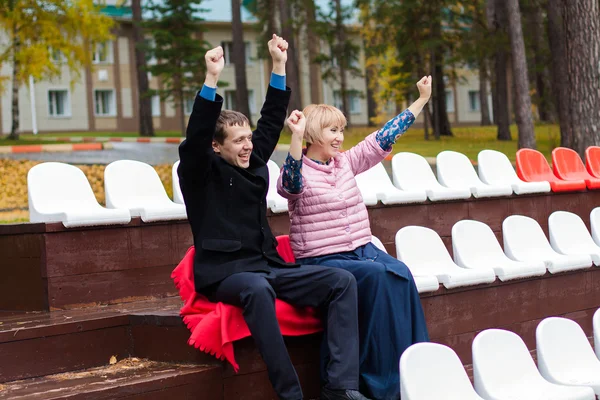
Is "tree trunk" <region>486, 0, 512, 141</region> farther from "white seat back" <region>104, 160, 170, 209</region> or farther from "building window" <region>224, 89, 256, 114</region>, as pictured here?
"building window" <region>224, 89, 256, 114</region>

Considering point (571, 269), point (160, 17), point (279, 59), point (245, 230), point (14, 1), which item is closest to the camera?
point (245, 230)

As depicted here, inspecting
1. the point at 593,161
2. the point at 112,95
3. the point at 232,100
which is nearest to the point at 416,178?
the point at 593,161

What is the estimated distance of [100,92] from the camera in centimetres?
3284

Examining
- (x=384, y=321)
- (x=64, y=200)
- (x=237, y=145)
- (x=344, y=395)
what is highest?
(x=237, y=145)

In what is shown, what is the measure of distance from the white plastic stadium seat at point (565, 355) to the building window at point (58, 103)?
29.5m

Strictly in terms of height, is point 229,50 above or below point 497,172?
above

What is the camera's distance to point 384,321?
11.9 ft

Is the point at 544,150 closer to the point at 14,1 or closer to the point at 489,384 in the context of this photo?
the point at 14,1

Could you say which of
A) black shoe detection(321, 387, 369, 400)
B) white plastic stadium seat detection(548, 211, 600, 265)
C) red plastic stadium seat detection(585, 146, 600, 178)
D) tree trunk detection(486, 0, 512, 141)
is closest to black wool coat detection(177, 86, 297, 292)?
black shoe detection(321, 387, 369, 400)

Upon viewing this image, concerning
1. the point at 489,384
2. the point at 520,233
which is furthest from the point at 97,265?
the point at 520,233

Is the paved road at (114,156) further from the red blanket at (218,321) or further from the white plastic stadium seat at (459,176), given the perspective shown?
the red blanket at (218,321)

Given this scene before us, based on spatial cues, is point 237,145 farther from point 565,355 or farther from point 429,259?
point 565,355

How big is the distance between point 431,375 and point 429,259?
1.73 m

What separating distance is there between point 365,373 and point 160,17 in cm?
2049
